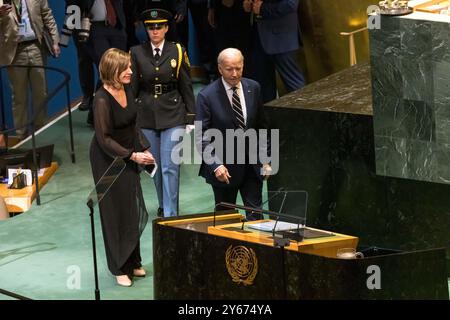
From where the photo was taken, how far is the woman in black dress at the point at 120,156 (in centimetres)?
904

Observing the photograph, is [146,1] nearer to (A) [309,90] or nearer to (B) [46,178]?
(B) [46,178]

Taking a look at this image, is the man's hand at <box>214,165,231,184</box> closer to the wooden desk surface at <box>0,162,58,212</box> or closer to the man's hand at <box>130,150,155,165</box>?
the man's hand at <box>130,150,155,165</box>

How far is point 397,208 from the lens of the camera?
9188mm

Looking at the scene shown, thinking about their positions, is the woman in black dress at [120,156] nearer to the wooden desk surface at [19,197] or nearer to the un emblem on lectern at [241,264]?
the un emblem on lectern at [241,264]

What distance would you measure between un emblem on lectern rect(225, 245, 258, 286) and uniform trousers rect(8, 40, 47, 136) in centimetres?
561

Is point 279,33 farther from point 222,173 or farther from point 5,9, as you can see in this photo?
point 222,173

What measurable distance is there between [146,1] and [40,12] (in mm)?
1039

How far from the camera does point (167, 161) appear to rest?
10.4 m

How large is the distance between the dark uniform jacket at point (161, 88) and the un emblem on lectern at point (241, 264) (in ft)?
10.1

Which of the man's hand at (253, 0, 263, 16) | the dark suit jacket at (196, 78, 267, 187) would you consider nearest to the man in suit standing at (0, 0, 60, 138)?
the man's hand at (253, 0, 263, 16)

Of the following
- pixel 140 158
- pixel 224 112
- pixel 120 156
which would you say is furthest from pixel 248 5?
pixel 120 156

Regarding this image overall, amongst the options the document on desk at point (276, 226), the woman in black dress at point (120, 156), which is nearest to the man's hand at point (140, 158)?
the woman in black dress at point (120, 156)

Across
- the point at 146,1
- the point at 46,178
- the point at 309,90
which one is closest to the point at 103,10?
the point at 146,1

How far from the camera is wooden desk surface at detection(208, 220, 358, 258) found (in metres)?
7.30
